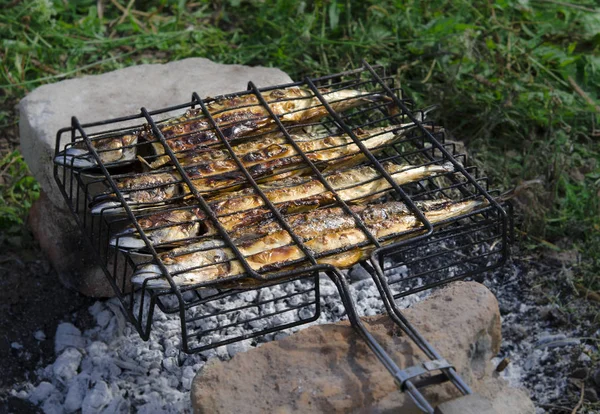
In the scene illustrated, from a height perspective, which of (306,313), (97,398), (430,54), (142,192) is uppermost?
(142,192)

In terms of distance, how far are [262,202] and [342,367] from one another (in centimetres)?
68

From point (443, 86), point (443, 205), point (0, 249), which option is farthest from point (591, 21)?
point (0, 249)

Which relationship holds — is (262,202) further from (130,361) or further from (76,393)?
(76,393)

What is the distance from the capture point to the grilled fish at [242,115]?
317 cm

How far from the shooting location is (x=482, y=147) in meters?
4.70

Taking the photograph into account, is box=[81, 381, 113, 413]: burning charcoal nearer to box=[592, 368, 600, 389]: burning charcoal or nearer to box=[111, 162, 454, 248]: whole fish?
box=[111, 162, 454, 248]: whole fish

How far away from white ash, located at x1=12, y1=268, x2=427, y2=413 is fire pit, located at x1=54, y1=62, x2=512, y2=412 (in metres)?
0.09

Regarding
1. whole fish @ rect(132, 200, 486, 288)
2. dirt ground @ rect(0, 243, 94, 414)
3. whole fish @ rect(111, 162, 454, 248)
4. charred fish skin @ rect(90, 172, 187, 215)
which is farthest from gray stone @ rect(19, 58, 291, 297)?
whole fish @ rect(132, 200, 486, 288)

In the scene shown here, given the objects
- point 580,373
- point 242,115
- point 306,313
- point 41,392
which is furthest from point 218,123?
point 580,373

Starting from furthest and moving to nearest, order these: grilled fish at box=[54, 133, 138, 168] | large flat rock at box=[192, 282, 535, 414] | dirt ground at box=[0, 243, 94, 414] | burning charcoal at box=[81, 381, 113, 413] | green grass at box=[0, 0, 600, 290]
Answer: green grass at box=[0, 0, 600, 290], dirt ground at box=[0, 243, 94, 414], burning charcoal at box=[81, 381, 113, 413], grilled fish at box=[54, 133, 138, 168], large flat rock at box=[192, 282, 535, 414]

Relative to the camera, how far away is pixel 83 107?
3951 millimetres

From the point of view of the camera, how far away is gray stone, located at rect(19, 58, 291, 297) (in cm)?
378

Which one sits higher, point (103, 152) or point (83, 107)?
point (103, 152)

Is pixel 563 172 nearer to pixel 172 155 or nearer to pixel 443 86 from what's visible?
pixel 443 86
